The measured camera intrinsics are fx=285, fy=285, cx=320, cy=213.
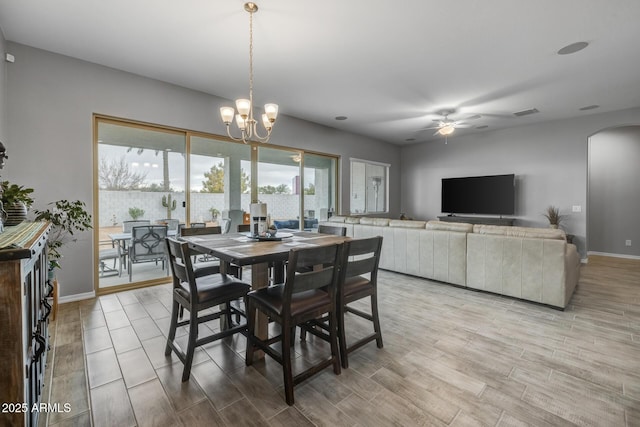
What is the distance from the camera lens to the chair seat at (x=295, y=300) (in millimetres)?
1785

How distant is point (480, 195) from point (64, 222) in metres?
7.46

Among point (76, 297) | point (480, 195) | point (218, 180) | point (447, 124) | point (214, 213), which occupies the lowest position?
point (76, 297)

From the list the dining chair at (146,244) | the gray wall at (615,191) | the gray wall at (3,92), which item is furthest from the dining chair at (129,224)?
the gray wall at (615,191)

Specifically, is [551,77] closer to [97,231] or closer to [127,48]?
[127,48]

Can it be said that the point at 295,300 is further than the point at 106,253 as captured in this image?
No

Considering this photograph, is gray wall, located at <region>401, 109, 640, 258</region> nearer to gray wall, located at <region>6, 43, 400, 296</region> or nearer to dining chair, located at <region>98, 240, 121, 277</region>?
gray wall, located at <region>6, 43, 400, 296</region>

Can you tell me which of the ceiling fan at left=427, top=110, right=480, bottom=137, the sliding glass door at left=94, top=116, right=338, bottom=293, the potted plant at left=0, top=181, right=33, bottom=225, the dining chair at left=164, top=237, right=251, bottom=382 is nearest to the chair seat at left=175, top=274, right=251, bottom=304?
the dining chair at left=164, top=237, right=251, bottom=382

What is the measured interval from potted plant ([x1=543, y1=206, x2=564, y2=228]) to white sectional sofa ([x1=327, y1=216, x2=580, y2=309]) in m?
2.17

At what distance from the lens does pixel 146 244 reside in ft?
12.6

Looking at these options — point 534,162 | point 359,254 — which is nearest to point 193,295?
point 359,254

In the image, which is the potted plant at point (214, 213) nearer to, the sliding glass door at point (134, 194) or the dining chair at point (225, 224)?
the dining chair at point (225, 224)

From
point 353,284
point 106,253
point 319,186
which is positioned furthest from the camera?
point 319,186

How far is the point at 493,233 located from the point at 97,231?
4.85 m

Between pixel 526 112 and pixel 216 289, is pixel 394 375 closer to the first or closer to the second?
pixel 216 289
